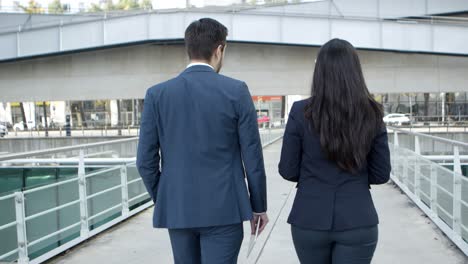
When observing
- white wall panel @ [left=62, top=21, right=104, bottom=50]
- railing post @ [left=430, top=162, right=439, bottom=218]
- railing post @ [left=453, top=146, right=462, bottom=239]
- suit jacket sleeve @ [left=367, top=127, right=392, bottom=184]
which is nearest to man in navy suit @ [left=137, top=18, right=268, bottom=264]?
suit jacket sleeve @ [left=367, top=127, right=392, bottom=184]

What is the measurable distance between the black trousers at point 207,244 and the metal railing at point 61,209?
2.66 metres

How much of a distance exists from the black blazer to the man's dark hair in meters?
0.53

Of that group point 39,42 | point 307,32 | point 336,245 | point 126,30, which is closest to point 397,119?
point 307,32

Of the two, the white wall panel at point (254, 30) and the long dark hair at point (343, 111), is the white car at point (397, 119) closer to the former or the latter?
the white wall panel at point (254, 30)

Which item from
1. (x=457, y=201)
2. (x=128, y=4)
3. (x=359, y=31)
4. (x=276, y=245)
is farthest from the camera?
(x=128, y=4)

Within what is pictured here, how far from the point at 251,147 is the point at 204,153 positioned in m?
0.24

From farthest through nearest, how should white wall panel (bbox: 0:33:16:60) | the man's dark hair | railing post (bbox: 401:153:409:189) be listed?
white wall panel (bbox: 0:33:16:60) < railing post (bbox: 401:153:409:189) < the man's dark hair

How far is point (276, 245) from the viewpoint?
6.07 m

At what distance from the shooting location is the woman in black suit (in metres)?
2.48

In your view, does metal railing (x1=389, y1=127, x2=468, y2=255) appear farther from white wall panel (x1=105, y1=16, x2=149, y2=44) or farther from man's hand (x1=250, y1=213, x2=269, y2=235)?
white wall panel (x1=105, y1=16, x2=149, y2=44)

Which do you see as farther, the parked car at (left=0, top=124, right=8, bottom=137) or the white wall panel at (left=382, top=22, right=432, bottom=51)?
the parked car at (left=0, top=124, right=8, bottom=137)

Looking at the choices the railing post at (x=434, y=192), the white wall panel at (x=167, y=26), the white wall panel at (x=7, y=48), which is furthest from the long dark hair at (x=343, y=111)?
the white wall panel at (x=7, y=48)

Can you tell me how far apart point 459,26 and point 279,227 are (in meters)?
22.0

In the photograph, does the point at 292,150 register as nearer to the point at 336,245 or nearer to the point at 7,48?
the point at 336,245
